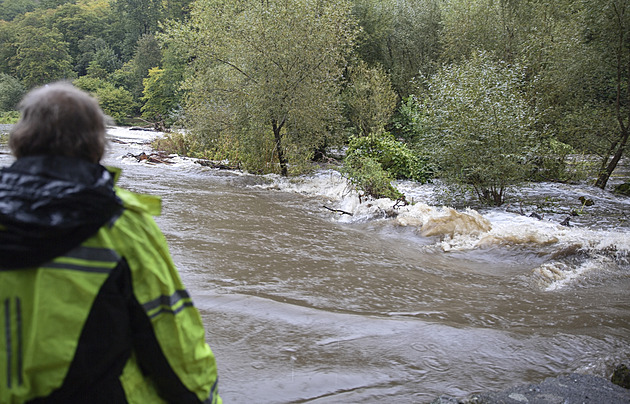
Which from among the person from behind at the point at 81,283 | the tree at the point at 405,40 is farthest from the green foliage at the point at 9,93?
the person from behind at the point at 81,283

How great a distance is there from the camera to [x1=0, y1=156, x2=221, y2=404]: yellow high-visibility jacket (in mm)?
1408

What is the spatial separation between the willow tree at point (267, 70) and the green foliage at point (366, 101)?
4053mm

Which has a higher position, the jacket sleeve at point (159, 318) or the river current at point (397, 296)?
the jacket sleeve at point (159, 318)

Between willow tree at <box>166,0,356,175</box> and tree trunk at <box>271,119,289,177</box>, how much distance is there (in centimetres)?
4

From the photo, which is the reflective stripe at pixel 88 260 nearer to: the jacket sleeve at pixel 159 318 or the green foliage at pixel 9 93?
the jacket sleeve at pixel 159 318

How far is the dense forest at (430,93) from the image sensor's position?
1296 centimetres

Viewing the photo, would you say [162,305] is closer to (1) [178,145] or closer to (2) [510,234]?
(2) [510,234]

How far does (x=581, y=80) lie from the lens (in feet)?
53.5

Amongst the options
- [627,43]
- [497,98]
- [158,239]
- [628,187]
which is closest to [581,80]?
[627,43]

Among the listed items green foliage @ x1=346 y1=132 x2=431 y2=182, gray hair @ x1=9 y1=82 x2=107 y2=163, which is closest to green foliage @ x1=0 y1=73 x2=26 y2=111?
green foliage @ x1=346 y1=132 x2=431 y2=182

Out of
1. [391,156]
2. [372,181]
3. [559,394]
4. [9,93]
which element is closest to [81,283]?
[559,394]

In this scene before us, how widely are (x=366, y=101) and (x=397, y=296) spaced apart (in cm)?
1792

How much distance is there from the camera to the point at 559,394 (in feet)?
11.5

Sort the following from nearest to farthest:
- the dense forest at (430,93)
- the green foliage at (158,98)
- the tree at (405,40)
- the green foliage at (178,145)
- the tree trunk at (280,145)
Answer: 1. the dense forest at (430,93)
2. the tree trunk at (280,145)
3. the green foliage at (178,145)
4. the tree at (405,40)
5. the green foliage at (158,98)
